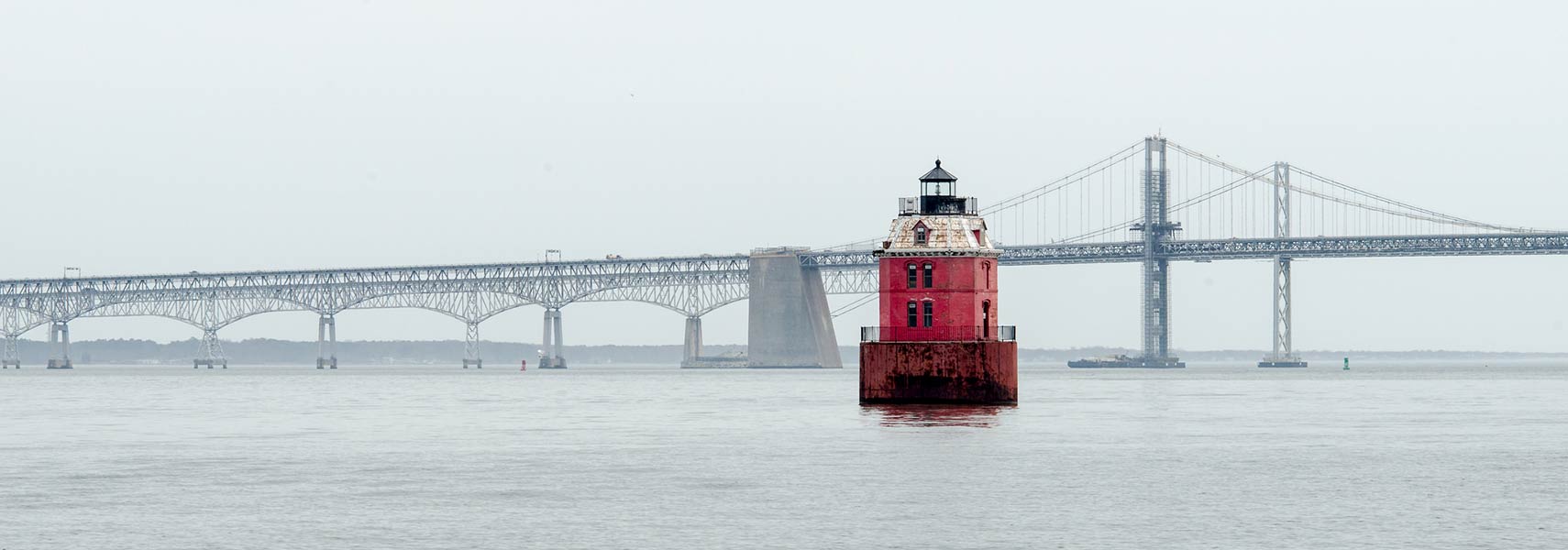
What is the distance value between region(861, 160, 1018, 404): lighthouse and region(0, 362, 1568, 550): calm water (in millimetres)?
858

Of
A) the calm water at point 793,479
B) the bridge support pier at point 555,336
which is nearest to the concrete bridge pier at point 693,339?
the bridge support pier at point 555,336

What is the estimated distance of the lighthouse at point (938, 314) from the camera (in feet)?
157

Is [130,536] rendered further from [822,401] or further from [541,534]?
[822,401]

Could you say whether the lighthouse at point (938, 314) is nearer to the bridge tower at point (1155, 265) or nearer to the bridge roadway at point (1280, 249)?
the bridge roadway at point (1280, 249)

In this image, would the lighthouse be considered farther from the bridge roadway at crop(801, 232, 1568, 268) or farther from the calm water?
the bridge roadway at crop(801, 232, 1568, 268)

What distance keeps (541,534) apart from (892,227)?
85.0ft

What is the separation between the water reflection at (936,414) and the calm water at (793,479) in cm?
17

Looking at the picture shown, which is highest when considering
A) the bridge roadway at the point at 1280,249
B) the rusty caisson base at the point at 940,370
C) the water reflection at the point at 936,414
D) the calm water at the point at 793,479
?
the bridge roadway at the point at 1280,249

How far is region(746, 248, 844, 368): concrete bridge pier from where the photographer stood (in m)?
140

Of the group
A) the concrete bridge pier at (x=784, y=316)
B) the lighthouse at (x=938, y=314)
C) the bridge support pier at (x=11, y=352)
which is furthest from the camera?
the bridge support pier at (x=11, y=352)

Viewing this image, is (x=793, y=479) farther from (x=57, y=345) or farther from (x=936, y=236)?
(x=57, y=345)

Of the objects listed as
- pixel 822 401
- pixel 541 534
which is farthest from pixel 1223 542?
pixel 822 401

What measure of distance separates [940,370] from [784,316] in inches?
3660

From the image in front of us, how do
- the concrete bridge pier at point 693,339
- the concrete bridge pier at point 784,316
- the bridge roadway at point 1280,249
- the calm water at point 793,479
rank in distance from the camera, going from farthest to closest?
the concrete bridge pier at point 693,339
the concrete bridge pier at point 784,316
the bridge roadway at point 1280,249
the calm water at point 793,479
